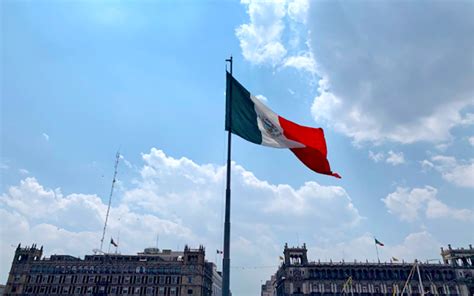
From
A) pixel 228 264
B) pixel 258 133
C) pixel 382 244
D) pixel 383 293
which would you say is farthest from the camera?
pixel 383 293

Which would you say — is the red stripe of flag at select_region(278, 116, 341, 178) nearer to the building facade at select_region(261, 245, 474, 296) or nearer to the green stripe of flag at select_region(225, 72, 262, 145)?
the green stripe of flag at select_region(225, 72, 262, 145)

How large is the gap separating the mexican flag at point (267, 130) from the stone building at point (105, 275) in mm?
94228

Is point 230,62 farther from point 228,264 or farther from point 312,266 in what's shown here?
point 312,266

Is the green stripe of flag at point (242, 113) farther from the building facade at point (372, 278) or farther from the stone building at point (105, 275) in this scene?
the building facade at point (372, 278)

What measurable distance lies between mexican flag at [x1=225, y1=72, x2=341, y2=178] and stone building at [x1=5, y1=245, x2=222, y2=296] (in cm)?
9423

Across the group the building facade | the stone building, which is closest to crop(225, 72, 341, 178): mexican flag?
the stone building

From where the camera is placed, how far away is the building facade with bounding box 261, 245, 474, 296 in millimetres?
108312

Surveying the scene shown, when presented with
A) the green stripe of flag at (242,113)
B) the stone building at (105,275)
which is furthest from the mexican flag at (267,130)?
the stone building at (105,275)

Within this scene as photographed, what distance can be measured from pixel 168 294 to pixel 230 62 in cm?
9746

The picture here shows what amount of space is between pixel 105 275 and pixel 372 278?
277 feet

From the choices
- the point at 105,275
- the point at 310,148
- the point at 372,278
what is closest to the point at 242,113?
the point at 310,148

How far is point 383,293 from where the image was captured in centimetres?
10762

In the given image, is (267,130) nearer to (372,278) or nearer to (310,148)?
(310,148)

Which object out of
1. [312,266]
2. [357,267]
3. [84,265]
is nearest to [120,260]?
[84,265]
